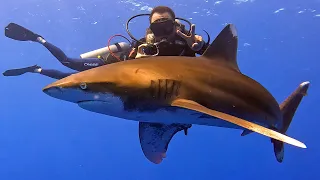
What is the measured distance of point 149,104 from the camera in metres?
3.54

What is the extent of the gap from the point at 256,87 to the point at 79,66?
6.59 m

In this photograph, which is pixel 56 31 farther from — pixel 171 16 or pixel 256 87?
pixel 256 87

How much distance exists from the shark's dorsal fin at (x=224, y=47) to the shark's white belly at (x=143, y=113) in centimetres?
100

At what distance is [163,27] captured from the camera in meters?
5.90

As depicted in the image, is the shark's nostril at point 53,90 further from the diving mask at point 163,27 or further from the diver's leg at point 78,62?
the diver's leg at point 78,62

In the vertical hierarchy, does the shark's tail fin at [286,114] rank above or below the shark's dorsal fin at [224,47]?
below

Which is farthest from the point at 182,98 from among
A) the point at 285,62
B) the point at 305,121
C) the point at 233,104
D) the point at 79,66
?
the point at 305,121

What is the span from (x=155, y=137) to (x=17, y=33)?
746 centimetres

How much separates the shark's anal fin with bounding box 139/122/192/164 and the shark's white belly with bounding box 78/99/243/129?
1.33m

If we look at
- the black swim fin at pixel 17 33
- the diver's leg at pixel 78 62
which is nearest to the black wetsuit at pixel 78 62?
the diver's leg at pixel 78 62

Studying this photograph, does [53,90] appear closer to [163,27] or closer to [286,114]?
[163,27]

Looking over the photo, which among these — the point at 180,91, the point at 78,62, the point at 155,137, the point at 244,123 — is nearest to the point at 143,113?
the point at 180,91

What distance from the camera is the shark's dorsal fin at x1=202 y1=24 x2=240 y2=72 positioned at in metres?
4.61

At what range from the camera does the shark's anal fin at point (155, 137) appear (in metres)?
5.43
